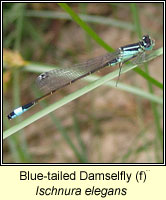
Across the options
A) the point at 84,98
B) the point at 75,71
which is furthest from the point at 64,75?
the point at 84,98

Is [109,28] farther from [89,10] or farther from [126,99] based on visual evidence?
[126,99]

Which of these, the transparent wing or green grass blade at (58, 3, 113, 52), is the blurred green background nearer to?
the transparent wing

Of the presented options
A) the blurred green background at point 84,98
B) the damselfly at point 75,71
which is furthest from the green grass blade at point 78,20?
the blurred green background at point 84,98

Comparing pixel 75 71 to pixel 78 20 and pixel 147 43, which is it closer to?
pixel 147 43

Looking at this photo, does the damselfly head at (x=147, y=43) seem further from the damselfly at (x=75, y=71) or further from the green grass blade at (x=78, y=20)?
the green grass blade at (x=78, y=20)

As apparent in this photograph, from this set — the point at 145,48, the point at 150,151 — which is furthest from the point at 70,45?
the point at 145,48
